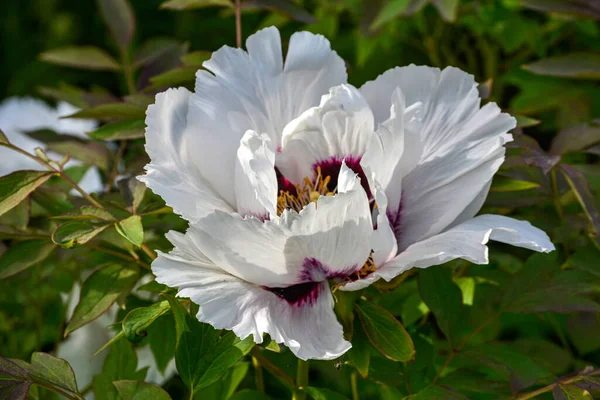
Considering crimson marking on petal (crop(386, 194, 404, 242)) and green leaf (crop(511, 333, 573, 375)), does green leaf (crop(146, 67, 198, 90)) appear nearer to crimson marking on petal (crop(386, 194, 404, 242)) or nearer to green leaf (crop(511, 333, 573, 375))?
crimson marking on petal (crop(386, 194, 404, 242))

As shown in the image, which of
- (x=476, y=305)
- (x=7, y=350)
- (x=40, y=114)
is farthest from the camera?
(x=40, y=114)

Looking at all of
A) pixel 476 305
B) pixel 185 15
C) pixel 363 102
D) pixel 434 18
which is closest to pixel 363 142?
pixel 363 102

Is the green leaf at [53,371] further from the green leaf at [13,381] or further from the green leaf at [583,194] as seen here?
the green leaf at [583,194]

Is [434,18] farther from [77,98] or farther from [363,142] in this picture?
[363,142]

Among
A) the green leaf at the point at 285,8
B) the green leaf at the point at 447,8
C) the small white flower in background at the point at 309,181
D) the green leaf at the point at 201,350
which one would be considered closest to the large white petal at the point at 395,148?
the small white flower in background at the point at 309,181

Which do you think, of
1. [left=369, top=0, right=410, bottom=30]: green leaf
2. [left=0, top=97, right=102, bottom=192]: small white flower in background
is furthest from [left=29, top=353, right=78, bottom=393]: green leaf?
[left=369, top=0, right=410, bottom=30]: green leaf
